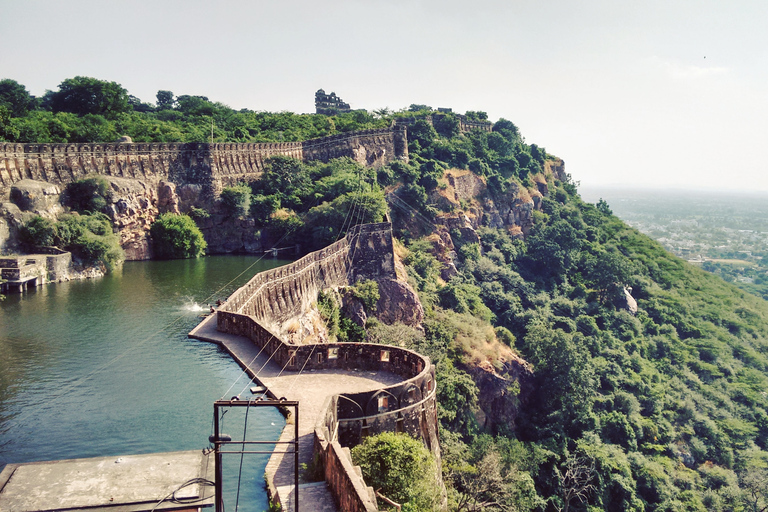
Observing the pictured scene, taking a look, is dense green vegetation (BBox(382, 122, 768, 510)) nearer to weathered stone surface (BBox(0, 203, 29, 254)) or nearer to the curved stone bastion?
the curved stone bastion

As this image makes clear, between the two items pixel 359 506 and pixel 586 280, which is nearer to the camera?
pixel 359 506

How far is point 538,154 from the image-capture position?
8981 centimetres

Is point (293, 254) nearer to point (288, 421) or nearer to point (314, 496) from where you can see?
point (288, 421)

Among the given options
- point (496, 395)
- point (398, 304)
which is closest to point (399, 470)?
point (398, 304)

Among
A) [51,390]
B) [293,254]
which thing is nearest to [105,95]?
[293,254]

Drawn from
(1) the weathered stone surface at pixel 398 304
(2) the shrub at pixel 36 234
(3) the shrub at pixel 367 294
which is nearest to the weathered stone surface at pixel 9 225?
(2) the shrub at pixel 36 234

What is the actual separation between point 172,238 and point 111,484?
3851 centimetres

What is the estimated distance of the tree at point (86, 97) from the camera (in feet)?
203

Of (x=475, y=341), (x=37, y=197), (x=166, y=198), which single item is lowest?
(x=475, y=341)

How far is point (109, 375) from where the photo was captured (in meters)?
21.8

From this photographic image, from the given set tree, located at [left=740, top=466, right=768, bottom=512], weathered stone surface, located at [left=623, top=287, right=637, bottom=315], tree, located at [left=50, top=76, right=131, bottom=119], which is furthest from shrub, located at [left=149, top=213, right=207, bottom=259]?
tree, located at [left=740, top=466, right=768, bottom=512]

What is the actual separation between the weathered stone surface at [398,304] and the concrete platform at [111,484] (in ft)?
91.1

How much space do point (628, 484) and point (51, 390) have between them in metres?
32.3

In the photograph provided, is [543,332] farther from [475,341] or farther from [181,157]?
[181,157]
